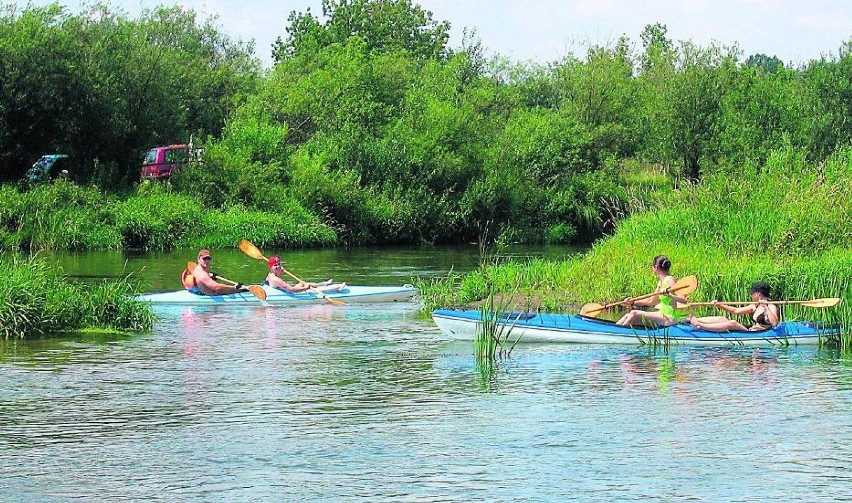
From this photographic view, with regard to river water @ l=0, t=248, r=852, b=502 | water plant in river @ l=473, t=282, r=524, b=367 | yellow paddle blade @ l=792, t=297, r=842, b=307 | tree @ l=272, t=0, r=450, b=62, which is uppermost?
tree @ l=272, t=0, r=450, b=62

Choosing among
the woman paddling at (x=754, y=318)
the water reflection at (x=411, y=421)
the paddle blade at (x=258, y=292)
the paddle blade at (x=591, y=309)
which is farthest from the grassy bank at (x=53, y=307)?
the woman paddling at (x=754, y=318)

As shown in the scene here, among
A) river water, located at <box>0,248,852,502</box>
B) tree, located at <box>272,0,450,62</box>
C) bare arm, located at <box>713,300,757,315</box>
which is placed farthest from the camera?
tree, located at <box>272,0,450,62</box>

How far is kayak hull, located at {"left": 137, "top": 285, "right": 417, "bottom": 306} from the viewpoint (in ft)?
67.1

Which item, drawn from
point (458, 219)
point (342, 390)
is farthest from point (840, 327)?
point (458, 219)

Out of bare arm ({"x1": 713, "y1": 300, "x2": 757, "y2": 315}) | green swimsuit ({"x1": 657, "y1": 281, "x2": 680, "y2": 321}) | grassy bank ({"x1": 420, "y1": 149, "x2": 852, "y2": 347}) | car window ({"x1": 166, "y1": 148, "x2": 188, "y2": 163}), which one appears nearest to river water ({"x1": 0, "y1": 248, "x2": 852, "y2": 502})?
green swimsuit ({"x1": 657, "y1": 281, "x2": 680, "y2": 321})

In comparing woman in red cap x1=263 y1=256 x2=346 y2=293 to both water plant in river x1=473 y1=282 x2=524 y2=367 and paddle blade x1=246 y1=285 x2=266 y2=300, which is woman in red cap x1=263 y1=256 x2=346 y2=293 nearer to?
paddle blade x1=246 y1=285 x2=266 y2=300

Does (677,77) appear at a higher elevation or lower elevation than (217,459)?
higher

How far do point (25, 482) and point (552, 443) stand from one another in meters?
3.95

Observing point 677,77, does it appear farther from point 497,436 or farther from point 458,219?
point 497,436

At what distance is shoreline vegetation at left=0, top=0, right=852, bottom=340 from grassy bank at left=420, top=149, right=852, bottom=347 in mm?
307

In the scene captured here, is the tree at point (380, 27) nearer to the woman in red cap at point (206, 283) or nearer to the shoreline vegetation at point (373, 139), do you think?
the shoreline vegetation at point (373, 139)

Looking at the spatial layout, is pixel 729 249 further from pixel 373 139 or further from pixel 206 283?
pixel 373 139

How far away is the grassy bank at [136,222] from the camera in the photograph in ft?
108

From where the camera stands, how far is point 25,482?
930cm
